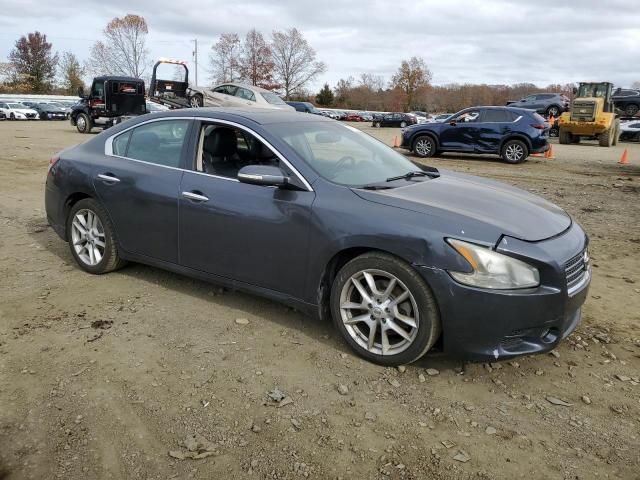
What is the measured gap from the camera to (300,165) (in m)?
3.75

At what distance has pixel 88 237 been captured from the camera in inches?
194

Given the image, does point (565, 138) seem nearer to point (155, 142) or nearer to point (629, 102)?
point (629, 102)

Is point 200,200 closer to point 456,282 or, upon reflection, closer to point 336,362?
point 336,362

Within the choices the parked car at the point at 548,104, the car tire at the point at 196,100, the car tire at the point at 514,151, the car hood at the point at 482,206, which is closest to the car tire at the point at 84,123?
the car tire at the point at 196,100

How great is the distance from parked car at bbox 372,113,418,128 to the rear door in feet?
134

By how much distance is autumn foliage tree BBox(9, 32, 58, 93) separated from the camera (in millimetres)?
73438

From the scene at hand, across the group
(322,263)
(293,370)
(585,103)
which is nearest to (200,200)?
(322,263)

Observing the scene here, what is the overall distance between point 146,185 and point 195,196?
0.56m

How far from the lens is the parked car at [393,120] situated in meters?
43.9

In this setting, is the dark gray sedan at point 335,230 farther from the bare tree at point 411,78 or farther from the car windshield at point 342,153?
the bare tree at point 411,78

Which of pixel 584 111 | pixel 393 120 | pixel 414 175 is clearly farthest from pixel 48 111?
pixel 414 175

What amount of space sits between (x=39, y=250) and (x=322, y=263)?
12.2ft

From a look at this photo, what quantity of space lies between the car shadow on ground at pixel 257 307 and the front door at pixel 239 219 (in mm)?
357

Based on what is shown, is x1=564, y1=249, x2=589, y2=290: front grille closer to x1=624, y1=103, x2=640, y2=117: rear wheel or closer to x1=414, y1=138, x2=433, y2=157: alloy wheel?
x1=414, y1=138, x2=433, y2=157: alloy wheel
